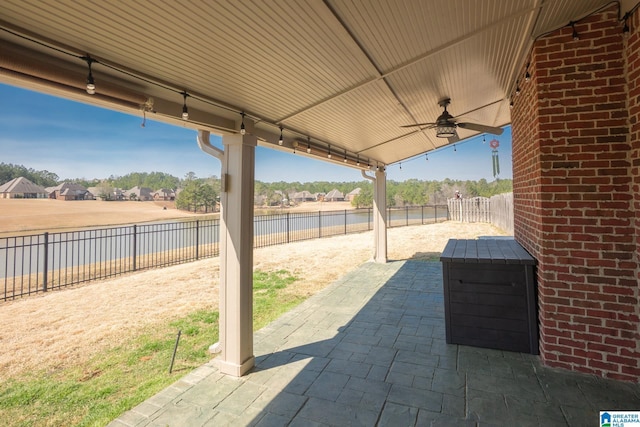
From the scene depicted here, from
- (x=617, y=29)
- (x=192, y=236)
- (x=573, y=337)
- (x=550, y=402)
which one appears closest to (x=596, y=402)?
(x=550, y=402)

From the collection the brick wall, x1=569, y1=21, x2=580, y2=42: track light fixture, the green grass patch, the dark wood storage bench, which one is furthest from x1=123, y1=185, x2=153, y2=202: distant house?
x1=569, y1=21, x2=580, y2=42: track light fixture

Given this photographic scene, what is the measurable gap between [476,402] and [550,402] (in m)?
0.53

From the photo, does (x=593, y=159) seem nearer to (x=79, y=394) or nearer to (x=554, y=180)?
(x=554, y=180)

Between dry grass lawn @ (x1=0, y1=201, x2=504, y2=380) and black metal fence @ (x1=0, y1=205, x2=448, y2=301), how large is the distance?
0.71 m

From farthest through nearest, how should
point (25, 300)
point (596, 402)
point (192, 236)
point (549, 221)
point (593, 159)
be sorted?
point (192, 236), point (25, 300), point (549, 221), point (593, 159), point (596, 402)

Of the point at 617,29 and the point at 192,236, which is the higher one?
the point at 617,29

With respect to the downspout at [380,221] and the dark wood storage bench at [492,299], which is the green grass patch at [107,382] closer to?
the dark wood storage bench at [492,299]

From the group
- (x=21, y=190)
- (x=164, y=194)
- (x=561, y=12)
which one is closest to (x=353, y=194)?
(x=164, y=194)

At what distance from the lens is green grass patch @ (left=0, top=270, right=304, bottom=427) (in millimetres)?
2381

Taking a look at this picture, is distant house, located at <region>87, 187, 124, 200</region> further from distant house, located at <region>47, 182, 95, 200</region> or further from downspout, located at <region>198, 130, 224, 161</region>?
downspout, located at <region>198, 130, 224, 161</region>

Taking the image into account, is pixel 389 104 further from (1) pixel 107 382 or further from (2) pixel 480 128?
(1) pixel 107 382

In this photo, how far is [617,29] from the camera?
2.38 meters

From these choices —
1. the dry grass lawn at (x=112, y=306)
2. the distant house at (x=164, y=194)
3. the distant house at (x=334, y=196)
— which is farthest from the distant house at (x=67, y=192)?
the distant house at (x=334, y=196)

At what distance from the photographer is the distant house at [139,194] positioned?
23.7m
